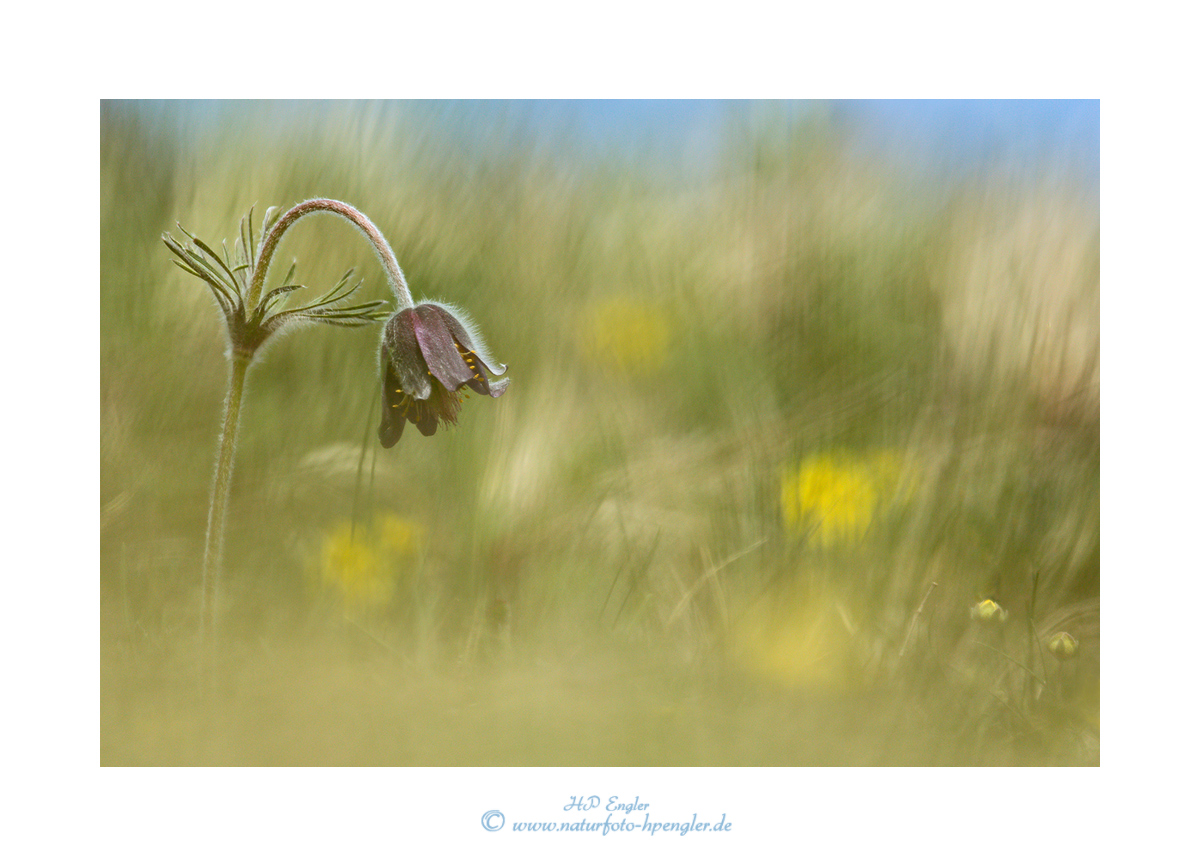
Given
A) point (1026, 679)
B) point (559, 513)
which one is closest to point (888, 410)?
point (1026, 679)

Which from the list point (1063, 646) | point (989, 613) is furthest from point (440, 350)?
point (1063, 646)

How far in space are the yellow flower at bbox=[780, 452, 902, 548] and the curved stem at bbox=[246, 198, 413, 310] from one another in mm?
769

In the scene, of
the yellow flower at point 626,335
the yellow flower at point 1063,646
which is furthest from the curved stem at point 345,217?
the yellow flower at point 1063,646

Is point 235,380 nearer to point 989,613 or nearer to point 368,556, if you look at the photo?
point 368,556

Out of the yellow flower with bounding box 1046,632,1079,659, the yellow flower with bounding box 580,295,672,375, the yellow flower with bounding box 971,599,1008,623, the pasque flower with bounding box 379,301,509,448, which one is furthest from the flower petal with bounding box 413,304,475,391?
the yellow flower with bounding box 1046,632,1079,659

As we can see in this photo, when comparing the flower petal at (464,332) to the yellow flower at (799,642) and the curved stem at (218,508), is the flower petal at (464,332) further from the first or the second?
the yellow flower at (799,642)

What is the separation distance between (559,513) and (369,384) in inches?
16.4

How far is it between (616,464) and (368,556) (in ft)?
1.56

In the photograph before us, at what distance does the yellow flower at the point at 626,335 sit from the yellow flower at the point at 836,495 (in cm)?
34

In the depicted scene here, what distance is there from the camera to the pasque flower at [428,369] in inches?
57.4

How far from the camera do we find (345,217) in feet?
4.91

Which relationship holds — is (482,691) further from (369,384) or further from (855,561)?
(855,561)

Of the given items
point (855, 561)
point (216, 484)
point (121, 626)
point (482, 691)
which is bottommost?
point (482, 691)

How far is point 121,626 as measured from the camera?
5.13 feet
